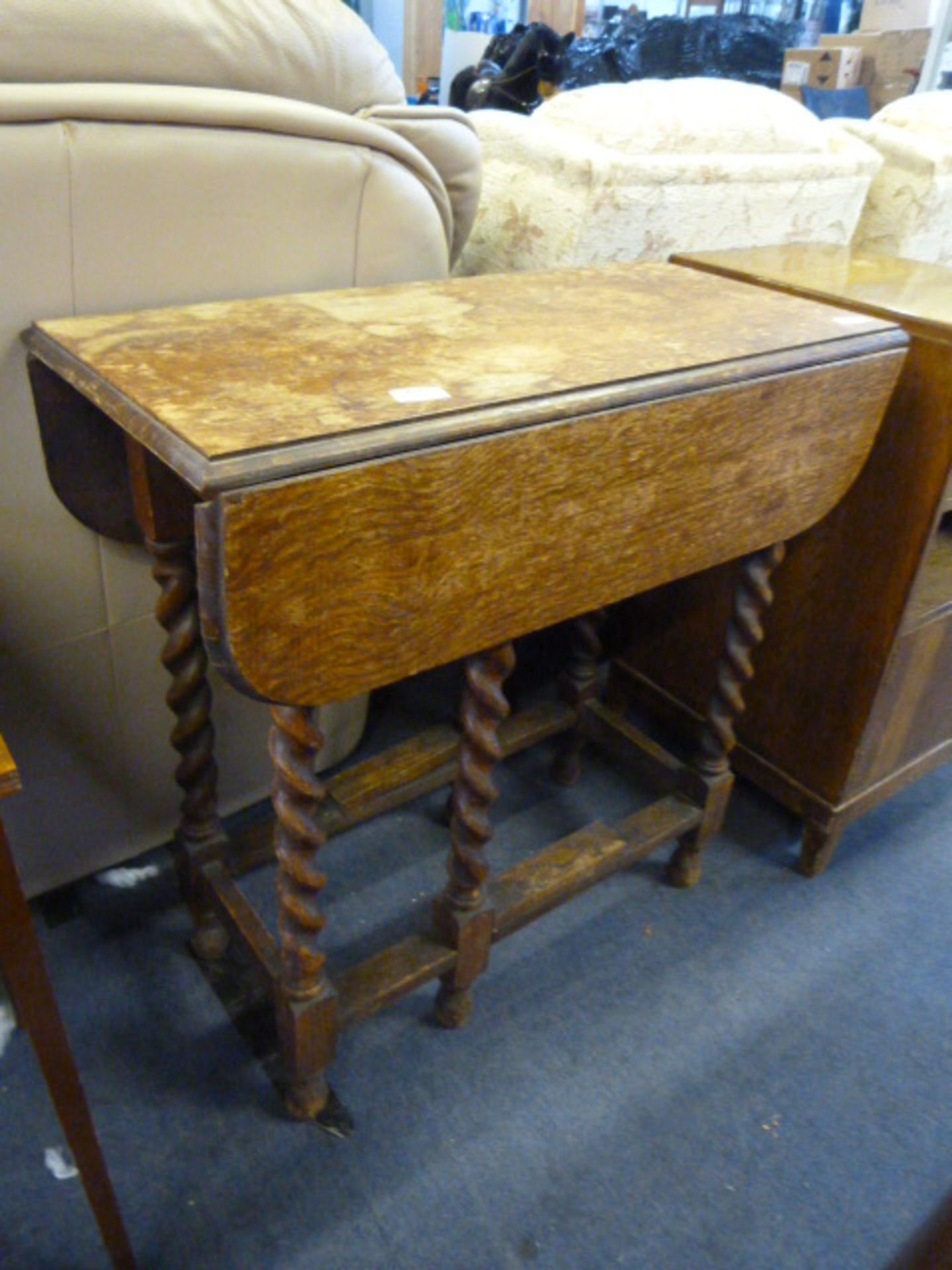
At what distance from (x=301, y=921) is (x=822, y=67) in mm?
3477

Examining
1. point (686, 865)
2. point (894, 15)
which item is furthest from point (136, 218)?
point (894, 15)

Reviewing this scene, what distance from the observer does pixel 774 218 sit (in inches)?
66.9

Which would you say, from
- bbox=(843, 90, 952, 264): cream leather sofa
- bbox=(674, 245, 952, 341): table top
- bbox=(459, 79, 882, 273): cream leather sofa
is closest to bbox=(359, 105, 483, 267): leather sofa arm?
bbox=(459, 79, 882, 273): cream leather sofa

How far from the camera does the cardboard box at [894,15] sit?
128 inches

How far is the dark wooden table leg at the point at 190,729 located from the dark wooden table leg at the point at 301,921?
0.53 feet

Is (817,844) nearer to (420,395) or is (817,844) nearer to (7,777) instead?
(420,395)

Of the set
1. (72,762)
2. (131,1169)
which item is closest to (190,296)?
(72,762)

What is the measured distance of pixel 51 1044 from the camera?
75 cm

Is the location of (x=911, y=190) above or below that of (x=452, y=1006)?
above

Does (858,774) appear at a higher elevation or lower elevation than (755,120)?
lower

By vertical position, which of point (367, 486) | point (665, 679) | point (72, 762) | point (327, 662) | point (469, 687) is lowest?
point (665, 679)

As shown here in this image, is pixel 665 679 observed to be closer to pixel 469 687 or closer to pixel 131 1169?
pixel 469 687

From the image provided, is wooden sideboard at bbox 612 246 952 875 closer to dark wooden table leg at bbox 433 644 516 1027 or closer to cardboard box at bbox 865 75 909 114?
dark wooden table leg at bbox 433 644 516 1027

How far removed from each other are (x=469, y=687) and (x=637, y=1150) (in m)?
0.59
